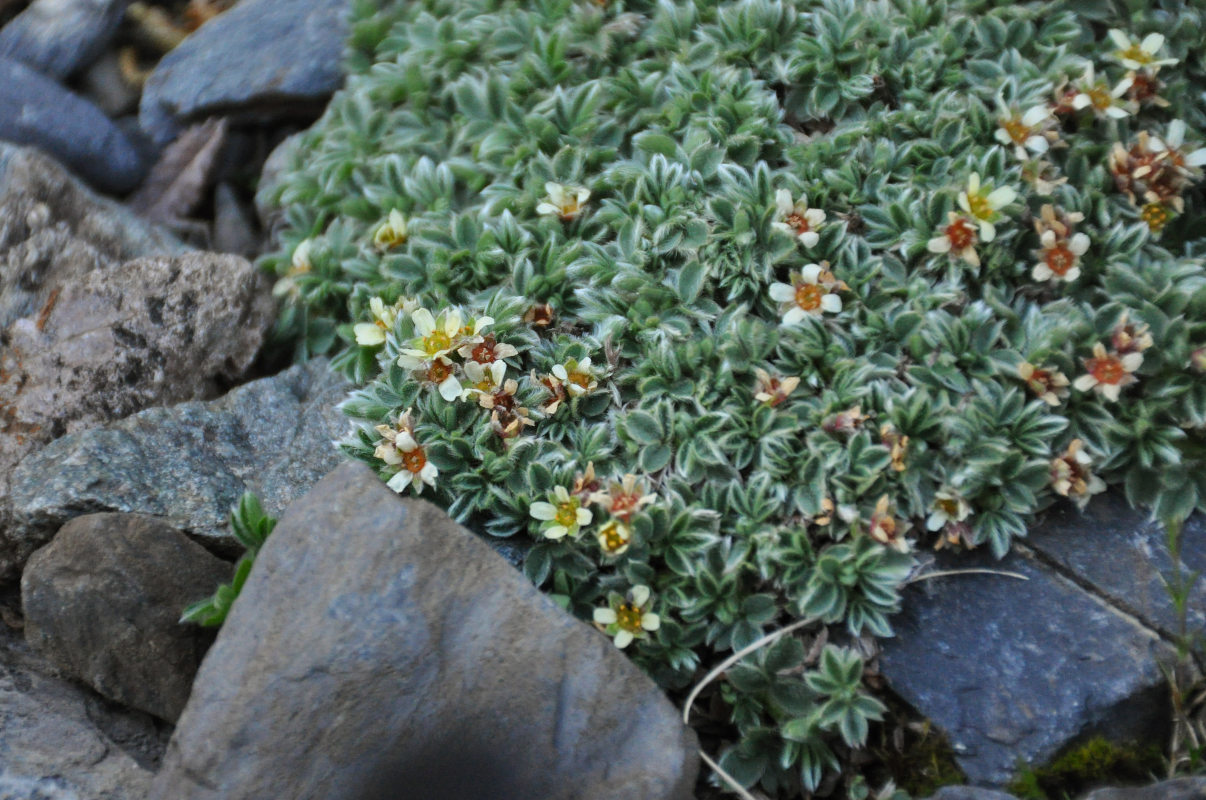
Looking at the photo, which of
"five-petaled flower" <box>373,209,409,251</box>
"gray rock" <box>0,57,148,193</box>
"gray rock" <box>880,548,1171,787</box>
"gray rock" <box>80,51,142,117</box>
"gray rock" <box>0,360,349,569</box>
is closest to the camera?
"gray rock" <box>880,548,1171,787</box>

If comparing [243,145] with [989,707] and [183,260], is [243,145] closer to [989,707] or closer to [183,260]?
[183,260]

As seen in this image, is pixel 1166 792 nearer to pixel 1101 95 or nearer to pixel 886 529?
pixel 886 529

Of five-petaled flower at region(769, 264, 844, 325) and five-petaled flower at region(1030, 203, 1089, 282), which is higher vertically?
five-petaled flower at region(769, 264, 844, 325)

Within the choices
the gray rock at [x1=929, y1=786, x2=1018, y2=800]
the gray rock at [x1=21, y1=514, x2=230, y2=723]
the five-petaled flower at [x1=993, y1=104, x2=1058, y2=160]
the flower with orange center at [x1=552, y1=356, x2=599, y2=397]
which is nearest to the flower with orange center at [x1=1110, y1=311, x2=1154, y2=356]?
the five-petaled flower at [x1=993, y1=104, x2=1058, y2=160]

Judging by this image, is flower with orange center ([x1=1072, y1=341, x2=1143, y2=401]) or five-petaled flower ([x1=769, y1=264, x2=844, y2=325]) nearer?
flower with orange center ([x1=1072, y1=341, x2=1143, y2=401])

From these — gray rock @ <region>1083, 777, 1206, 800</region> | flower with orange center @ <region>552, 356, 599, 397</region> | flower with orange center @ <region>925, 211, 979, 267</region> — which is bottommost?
gray rock @ <region>1083, 777, 1206, 800</region>

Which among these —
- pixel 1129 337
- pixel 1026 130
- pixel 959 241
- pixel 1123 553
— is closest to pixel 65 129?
pixel 959 241

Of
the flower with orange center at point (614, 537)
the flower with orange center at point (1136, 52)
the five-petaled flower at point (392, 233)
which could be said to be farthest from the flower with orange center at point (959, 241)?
the five-petaled flower at point (392, 233)

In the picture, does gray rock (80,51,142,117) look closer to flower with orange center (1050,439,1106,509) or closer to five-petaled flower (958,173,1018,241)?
five-petaled flower (958,173,1018,241)
